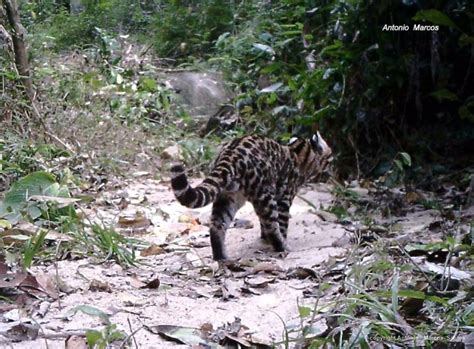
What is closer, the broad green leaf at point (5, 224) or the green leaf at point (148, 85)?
the broad green leaf at point (5, 224)

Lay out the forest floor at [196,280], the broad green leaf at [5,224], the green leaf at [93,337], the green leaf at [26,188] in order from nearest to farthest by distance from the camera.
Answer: the green leaf at [93,337], the forest floor at [196,280], the broad green leaf at [5,224], the green leaf at [26,188]

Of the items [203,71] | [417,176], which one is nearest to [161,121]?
[203,71]

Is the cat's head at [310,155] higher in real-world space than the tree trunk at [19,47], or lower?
lower

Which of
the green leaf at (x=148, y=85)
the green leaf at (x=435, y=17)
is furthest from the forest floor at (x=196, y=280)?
the green leaf at (x=148, y=85)

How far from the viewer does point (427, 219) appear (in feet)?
17.7

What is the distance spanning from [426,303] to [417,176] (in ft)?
13.7

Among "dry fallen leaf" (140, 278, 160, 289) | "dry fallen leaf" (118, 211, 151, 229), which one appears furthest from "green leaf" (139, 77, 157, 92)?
"dry fallen leaf" (140, 278, 160, 289)

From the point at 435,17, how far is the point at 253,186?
2.46m

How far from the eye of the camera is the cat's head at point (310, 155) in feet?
19.8

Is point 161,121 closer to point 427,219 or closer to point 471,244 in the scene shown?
point 427,219

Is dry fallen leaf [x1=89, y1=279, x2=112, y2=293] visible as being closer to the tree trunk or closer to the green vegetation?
the green vegetation

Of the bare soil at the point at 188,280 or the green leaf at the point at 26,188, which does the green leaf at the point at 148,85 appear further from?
the green leaf at the point at 26,188

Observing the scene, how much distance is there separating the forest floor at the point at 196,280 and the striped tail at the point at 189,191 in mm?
374

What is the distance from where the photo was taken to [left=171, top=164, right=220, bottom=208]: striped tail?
162 inches
